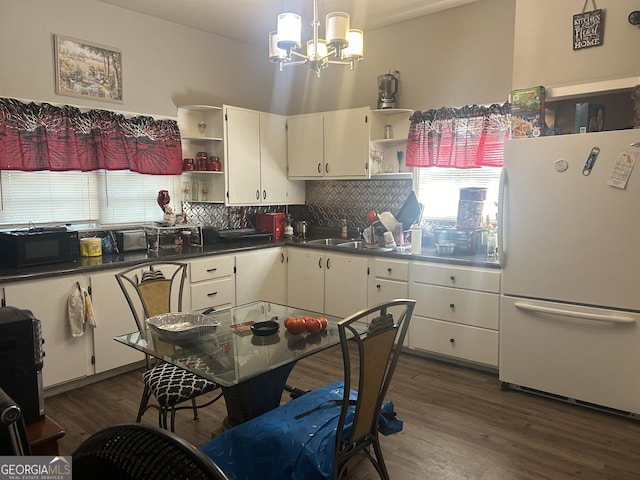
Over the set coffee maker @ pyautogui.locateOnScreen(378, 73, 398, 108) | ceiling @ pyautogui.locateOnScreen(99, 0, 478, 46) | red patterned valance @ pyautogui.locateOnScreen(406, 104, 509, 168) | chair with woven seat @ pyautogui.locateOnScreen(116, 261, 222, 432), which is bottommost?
chair with woven seat @ pyautogui.locateOnScreen(116, 261, 222, 432)

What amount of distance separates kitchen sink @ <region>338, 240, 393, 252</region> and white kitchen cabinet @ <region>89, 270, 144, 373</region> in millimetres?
1880

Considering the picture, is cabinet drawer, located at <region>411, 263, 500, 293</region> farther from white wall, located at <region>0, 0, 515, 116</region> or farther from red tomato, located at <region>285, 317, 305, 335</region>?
red tomato, located at <region>285, 317, 305, 335</region>

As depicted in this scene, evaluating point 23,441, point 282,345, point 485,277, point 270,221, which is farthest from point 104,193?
point 23,441

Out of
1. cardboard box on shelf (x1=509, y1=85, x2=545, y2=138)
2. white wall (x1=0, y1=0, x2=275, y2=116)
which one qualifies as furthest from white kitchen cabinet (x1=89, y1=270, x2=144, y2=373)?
cardboard box on shelf (x1=509, y1=85, x2=545, y2=138)

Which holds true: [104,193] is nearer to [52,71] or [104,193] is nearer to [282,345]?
[52,71]

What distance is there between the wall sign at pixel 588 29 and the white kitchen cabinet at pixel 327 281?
213 centimetres

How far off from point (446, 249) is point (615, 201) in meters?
1.27

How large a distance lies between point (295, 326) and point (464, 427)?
1.28 meters

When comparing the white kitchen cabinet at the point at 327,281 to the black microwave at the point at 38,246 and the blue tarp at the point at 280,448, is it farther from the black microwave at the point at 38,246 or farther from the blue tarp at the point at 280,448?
the blue tarp at the point at 280,448

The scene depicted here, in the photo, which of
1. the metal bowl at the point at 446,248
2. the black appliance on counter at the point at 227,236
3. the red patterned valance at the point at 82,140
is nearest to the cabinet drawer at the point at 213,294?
the black appliance on counter at the point at 227,236

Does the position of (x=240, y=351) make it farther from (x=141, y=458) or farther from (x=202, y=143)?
(x=202, y=143)

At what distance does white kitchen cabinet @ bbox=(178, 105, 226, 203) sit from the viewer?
14.3ft

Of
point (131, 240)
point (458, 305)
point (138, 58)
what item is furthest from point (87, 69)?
point (458, 305)

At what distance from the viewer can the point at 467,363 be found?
369 centimetres
